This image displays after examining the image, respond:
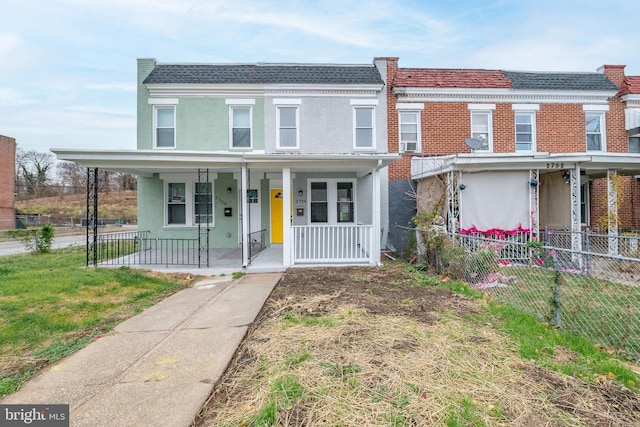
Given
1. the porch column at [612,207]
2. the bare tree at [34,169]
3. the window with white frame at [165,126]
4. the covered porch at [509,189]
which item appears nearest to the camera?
the covered porch at [509,189]

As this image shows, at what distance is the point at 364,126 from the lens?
12078mm

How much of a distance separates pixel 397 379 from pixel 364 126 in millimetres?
10415

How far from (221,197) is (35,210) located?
35.7 m

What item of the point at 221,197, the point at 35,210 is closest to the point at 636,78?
the point at 221,197

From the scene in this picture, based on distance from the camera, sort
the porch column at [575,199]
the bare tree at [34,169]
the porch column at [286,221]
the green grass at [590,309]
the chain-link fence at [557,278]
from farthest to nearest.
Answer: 1. the bare tree at [34,169]
2. the porch column at [575,199]
3. the porch column at [286,221]
4. the chain-link fence at [557,278]
5. the green grass at [590,309]

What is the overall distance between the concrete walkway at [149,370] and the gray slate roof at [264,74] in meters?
9.27

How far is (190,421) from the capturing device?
98.3 inches

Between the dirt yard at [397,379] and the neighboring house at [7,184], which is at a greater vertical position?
the neighboring house at [7,184]

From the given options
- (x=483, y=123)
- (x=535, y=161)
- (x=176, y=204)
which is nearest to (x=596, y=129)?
(x=483, y=123)

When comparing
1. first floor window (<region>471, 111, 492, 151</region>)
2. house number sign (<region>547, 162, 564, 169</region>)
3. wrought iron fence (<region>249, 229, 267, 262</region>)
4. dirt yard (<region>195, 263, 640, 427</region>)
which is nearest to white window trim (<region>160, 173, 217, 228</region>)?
wrought iron fence (<region>249, 229, 267, 262</region>)

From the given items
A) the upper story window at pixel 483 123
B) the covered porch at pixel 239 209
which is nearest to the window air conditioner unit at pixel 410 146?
the covered porch at pixel 239 209

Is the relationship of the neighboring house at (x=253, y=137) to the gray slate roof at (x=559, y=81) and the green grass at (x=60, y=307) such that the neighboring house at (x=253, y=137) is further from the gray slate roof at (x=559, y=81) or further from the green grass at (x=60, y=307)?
the gray slate roof at (x=559, y=81)

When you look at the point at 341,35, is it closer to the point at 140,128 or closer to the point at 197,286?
the point at 140,128

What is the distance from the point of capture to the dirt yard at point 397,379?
2508 millimetres
